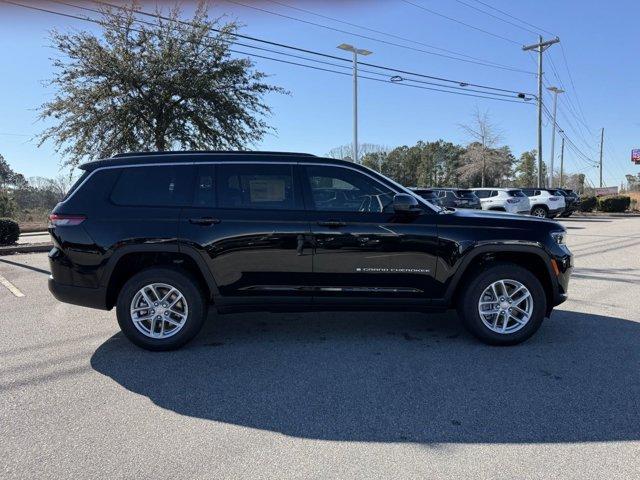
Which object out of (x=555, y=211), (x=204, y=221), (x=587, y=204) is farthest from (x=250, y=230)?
(x=587, y=204)

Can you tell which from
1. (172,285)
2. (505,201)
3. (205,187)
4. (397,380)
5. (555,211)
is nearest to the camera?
(397,380)

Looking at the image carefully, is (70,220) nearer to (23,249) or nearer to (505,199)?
(23,249)

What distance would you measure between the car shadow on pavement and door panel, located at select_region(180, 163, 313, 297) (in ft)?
2.31

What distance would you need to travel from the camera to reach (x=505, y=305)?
4918mm

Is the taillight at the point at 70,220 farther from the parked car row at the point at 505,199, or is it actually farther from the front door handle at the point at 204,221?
the parked car row at the point at 505,199

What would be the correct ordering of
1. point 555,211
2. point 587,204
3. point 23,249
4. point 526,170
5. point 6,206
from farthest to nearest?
point 526,170, point 587,204, point 6,206, point 555,211, point 23,249

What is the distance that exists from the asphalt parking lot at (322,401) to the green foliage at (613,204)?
120ft

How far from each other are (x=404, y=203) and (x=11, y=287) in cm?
687

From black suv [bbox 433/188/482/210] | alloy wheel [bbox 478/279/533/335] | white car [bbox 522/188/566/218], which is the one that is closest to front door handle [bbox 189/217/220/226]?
alloy wheel [bbox 478/279/533/335]

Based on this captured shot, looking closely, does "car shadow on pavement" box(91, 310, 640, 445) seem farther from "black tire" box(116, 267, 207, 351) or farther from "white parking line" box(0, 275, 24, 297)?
"white parking line" box(0, 275, 24, 297)

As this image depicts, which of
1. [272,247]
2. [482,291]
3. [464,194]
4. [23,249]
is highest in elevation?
[464,194]

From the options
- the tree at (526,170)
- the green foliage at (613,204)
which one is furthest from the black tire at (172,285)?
the tree at (526,170)

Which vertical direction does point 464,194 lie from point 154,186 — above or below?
above

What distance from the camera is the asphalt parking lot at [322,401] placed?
2.94m
